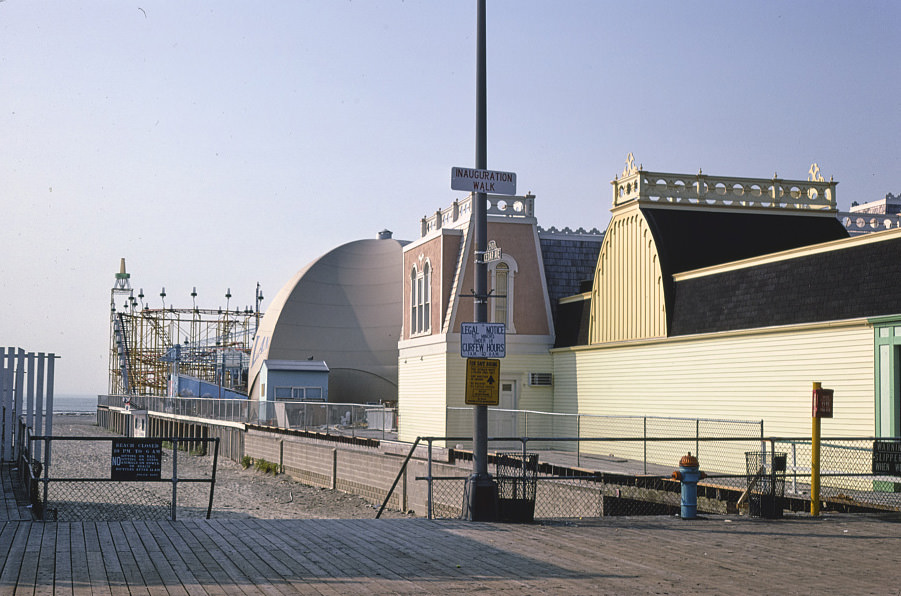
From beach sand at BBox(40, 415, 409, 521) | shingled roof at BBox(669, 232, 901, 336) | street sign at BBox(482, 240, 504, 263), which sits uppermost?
street sign at BBox(482, 240, 504, 263)

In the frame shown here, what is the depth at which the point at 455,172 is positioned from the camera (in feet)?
49.5

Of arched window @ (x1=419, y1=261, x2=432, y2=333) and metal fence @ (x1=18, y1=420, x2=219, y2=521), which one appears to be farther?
arched window @ (x1=419, y1=261, x2=432, y2=333)

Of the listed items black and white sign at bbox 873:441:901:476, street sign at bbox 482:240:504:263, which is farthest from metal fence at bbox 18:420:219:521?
black and white sign at bbox 873:441:901:476

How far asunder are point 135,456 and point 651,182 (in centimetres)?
2152

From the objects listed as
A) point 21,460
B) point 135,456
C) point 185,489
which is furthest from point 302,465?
point 135,456

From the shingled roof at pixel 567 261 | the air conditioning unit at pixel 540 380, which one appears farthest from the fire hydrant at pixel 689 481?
the shingled roof at pixel 567 261

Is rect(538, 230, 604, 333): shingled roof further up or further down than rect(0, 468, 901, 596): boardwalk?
further up

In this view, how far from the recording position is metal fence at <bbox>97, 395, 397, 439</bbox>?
42.9 metres

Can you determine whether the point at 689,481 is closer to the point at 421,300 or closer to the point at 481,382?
the point at 481,382

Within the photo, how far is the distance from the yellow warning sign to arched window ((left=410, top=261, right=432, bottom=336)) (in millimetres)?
24503

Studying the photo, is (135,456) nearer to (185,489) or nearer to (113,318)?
(185,489)

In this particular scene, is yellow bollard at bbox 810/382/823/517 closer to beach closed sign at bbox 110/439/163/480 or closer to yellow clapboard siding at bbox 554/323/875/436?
yellow clapboard siding at bbox 554/323/875/436

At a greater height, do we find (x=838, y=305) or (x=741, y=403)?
(x=838, y=305)

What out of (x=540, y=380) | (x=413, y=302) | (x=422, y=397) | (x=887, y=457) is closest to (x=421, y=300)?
(x=413, y=302)
